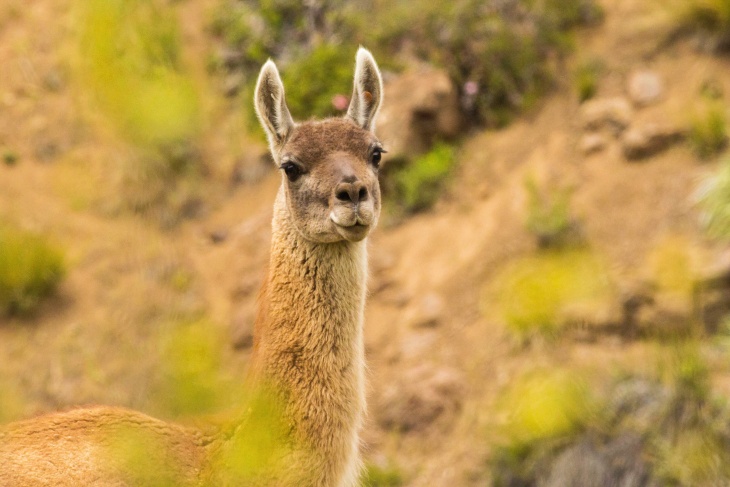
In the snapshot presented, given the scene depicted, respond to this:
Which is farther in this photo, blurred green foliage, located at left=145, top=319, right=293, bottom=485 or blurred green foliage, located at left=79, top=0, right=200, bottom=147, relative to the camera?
blurred green foliage, located at left=145, top=319, right=293, bottom=485

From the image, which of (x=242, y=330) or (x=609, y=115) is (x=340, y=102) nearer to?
(x=242, y=330)

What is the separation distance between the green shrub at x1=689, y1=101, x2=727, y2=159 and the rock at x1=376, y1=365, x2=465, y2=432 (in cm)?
434

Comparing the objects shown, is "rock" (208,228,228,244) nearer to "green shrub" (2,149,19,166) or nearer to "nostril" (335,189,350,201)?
"green shrub" (2,149,19,166)

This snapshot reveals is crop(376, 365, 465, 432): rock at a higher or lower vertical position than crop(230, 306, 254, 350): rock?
lower

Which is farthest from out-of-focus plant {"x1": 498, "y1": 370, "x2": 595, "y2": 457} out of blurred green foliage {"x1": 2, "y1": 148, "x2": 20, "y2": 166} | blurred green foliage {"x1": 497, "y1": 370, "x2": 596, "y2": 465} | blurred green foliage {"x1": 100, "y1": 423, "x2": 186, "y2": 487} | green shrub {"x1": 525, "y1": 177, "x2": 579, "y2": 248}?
blurred green foliage {"x1": 2, "y1": 148, "x2": 20, "y2": 166}

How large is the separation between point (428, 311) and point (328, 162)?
7.64 m

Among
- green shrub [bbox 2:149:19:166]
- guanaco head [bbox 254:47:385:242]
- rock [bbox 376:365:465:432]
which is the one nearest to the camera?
guanaco head [bbox 254:47:385:242]

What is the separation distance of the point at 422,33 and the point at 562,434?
7868 millimetres

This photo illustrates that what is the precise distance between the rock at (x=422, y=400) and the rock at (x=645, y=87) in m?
4.76

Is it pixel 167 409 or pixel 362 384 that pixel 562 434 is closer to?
pixel 362 384

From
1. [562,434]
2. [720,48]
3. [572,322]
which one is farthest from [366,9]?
[562,434]

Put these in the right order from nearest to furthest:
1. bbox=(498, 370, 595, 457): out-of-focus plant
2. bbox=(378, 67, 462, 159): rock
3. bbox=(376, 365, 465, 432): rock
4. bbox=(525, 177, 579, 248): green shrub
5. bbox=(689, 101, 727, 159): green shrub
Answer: bbox=(498, 370, 595, 457): out-of-focus plant
bbox=(376, 365, 465, 432): rock
bbox=(689, 101, 727, 159): green shrub
bbox=(525, 177, 579, 248): green shrub
bbox=(378, 67, 462, 159): rock

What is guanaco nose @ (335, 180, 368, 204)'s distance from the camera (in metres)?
5.35

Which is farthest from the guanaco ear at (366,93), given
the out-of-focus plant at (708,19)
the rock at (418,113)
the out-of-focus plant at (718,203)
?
the out-of-focus plant at (708,19)
